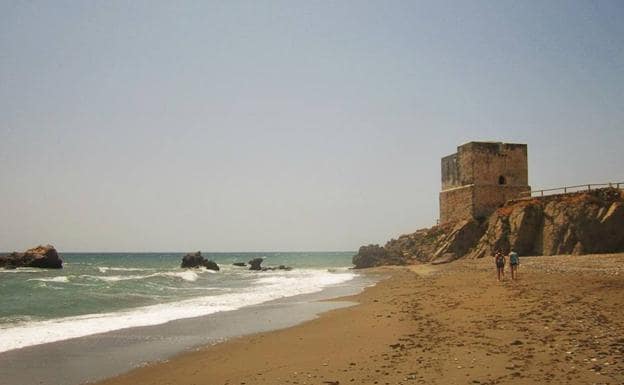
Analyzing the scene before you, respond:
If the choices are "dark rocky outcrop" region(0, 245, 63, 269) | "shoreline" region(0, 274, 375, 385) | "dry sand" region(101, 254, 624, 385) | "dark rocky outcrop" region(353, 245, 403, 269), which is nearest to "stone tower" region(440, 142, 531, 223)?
"dark rocky outcrop" region(353, 245, 403, 269)

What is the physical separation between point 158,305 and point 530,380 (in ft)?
53.5

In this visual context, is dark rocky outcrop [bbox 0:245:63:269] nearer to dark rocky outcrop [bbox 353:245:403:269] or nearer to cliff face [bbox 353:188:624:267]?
dark rocky outcrop [bbox 353:245:403:269]

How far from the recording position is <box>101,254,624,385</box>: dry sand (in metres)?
7.51

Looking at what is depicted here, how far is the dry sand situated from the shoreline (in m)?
0.67

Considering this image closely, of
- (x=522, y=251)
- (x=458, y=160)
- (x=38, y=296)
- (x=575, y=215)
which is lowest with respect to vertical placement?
(x=38, y=296)

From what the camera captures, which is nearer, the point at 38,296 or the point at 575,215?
the point at 38,296

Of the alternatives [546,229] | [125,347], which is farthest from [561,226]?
[125,347]

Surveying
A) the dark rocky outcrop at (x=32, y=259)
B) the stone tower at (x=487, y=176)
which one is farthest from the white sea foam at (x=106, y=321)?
the dark rocky outcrop at (x=32, y=259)

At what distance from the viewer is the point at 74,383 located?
857 cm

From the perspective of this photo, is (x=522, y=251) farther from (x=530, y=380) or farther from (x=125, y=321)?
(x=530, y=380)

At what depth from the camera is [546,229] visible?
101 ft

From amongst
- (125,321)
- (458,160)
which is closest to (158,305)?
(125,321)

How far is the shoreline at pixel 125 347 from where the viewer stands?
9242 mm

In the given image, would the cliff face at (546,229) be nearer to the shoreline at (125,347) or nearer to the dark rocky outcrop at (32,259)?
the shoreline at (125,347)
